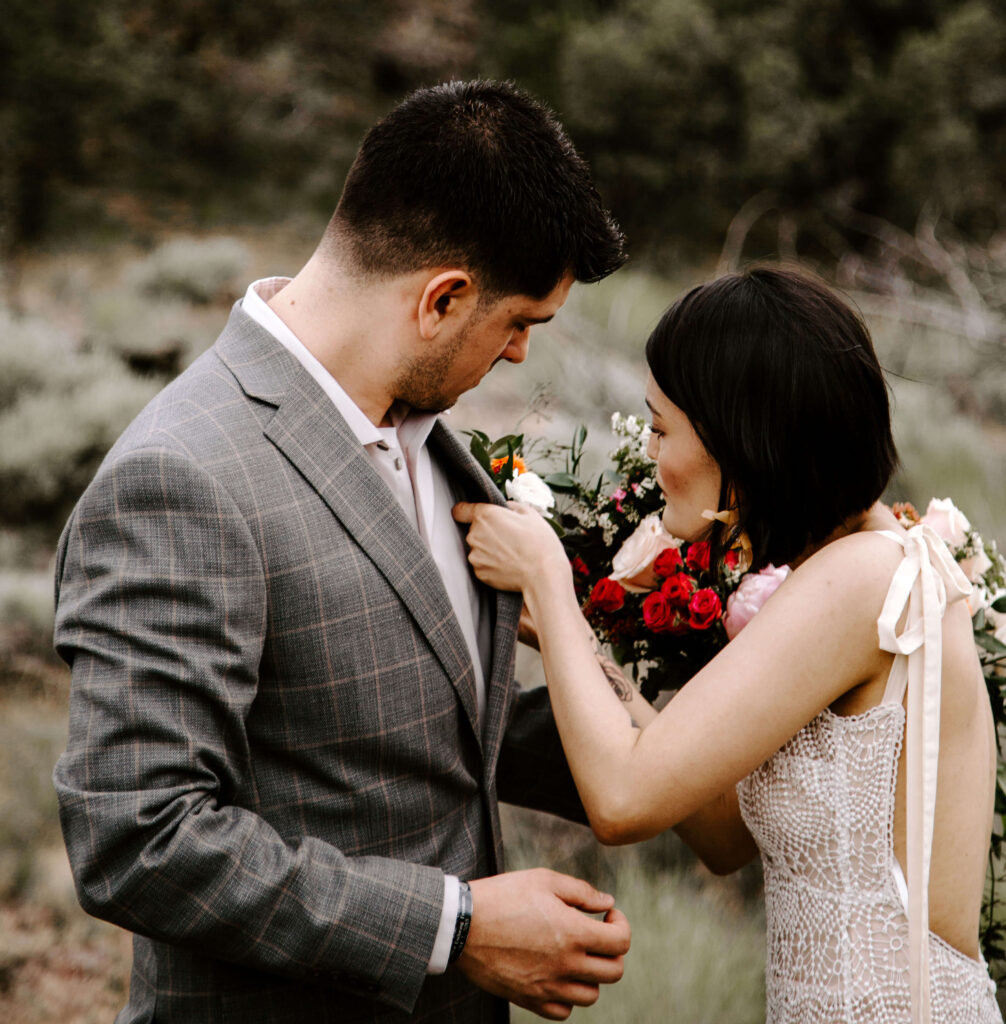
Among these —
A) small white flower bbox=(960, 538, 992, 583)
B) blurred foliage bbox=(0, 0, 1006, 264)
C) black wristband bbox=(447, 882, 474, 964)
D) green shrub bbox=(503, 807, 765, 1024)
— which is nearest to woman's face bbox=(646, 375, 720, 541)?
small white flower bbox=(960, 538, 992, 583)

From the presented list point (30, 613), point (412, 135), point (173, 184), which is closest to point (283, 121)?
point (173, 184)

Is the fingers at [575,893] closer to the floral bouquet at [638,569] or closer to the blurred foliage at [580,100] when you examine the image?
the floral bouquet at [638,569]

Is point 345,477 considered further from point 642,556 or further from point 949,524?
point 949,524

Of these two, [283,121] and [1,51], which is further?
[283,121]

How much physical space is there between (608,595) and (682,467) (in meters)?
0.40

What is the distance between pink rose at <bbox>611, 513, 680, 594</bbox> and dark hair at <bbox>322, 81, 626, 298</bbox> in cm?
61

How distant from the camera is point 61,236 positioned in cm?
1023

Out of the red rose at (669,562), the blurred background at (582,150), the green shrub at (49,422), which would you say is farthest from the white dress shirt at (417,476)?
the green shrub at (49,422)

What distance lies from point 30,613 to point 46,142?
7.77 m

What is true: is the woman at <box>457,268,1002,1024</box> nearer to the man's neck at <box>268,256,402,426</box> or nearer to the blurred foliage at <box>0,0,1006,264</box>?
the man's neck at <box>268,256,402,426</box>

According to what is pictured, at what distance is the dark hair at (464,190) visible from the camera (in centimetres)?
157

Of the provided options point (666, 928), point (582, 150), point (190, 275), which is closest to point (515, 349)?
point (666, 928)

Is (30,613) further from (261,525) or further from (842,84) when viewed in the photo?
(842,84)

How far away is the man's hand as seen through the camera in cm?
142
